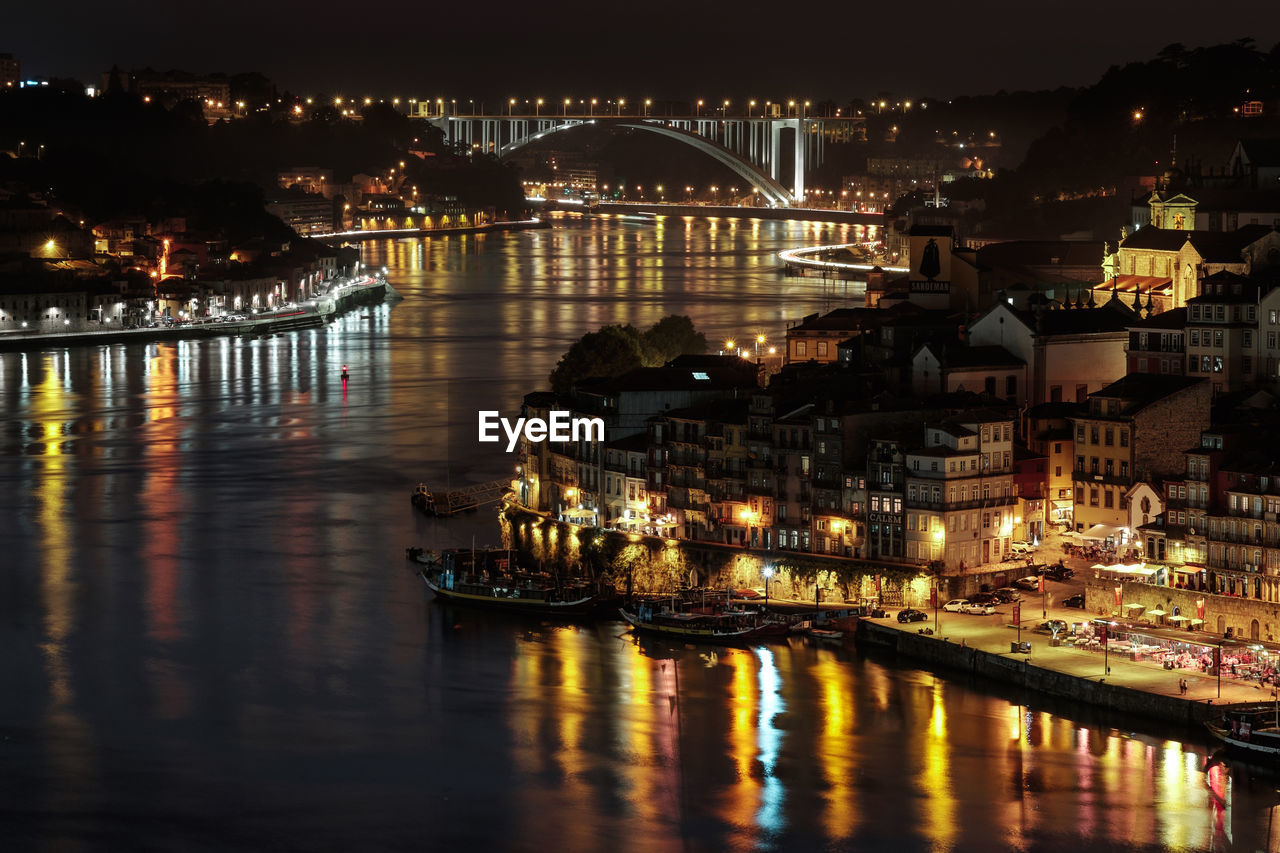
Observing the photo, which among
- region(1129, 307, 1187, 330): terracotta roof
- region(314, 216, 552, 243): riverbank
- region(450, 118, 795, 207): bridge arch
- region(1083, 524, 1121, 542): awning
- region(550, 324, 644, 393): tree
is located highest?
region(450, 118, 795, 207): bridge arch

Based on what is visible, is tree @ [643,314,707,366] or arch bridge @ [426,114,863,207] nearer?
tree @ [643,314,707,366]

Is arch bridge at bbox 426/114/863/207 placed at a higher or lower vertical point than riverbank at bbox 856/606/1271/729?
higher

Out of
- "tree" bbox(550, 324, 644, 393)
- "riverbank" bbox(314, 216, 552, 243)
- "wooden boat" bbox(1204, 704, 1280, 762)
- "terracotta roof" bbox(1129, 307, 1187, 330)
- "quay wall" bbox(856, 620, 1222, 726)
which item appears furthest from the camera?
"riverbank" bbox(314, 216, 552, 243)

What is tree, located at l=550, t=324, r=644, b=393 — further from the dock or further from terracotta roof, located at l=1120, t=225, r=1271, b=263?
terracotta roof, located at l=1120, t=225, r=1271, b=263

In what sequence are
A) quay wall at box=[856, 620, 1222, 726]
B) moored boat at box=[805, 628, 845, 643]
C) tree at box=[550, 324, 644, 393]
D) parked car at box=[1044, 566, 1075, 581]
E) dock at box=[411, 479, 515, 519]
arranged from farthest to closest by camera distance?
tree at box=[550, 324, 644, 393], dock at box=[411, 479, 515, 519], parked car at box=[1044, 566, 1075, 581], moored boat at box=[805, 628, 845, 643], quay wall at box=[856, 620, 1222, 726]

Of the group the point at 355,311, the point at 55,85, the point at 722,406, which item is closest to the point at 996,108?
the point at 355,311

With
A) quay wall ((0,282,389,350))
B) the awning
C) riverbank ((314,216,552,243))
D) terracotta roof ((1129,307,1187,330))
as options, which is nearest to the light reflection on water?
the awning
